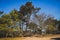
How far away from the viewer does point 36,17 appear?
8992mm

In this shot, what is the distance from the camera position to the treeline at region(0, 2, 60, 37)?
8.31m

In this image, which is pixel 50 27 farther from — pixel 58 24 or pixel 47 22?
pixel 58 24

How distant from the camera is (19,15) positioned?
9234mm

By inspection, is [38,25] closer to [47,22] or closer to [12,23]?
[47,22]

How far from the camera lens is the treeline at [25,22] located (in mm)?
8312

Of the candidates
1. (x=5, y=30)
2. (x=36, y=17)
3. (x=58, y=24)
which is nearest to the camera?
(x=5, y=30)

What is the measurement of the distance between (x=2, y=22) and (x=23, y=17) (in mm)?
1832

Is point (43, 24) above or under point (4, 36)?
above

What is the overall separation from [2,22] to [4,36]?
125 centimetres

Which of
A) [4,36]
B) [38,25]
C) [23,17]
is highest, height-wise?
[23,17]

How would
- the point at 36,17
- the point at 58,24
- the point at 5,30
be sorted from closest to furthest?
the point at 5,30 < the point at 36,17 < the point at 58,24

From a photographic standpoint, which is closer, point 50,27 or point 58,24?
point 50,27

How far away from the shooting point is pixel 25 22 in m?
9.59

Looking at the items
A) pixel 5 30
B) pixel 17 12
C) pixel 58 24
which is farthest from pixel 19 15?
pixel 58 24
